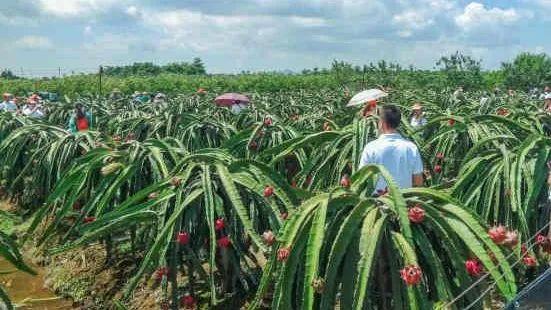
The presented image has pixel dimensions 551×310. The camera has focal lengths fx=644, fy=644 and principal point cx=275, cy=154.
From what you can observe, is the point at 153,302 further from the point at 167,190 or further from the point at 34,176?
the point at 34,176

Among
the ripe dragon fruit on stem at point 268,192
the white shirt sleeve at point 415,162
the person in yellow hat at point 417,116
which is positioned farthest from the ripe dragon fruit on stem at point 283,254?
the person in yellow hat at point 417,116

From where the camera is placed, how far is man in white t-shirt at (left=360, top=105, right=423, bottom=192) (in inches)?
163

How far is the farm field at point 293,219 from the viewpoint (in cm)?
280

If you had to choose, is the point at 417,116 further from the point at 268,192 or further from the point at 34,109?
the point at 34,109

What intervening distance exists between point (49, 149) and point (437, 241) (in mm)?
5972

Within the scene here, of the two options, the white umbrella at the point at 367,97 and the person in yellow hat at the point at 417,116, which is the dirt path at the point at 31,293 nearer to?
the white umbrella at the point at 367,97

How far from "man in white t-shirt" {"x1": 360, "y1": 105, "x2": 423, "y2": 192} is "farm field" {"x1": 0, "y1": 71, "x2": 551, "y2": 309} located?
0.31 m

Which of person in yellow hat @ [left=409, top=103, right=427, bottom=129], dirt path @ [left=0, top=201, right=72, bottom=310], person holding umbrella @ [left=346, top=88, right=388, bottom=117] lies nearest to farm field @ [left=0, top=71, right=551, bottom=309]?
dirt path @ [left=0, top=201, right=72, bottom=310]

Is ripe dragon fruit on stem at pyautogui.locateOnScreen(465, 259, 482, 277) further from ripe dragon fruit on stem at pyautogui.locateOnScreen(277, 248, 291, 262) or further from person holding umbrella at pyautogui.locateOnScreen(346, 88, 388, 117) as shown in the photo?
person holding umbrella at pyautogui.locateOnScreen(346, 88, 388, 117)

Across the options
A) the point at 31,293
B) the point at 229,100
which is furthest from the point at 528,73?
the point at 31,293

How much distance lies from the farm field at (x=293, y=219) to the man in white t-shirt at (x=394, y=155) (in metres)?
0.31

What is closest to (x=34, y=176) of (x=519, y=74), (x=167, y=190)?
(x=167, y=190)

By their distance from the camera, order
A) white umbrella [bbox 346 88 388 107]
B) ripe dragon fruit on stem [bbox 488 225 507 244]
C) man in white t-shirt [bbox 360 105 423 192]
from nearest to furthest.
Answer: ripe dragon fruit on stem [bbox 488 225 507 244] → man in white t-shirt [bbox 360 105 423 192] → white umbrella [bbox 346 88 388 107]

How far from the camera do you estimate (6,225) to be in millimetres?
8508
